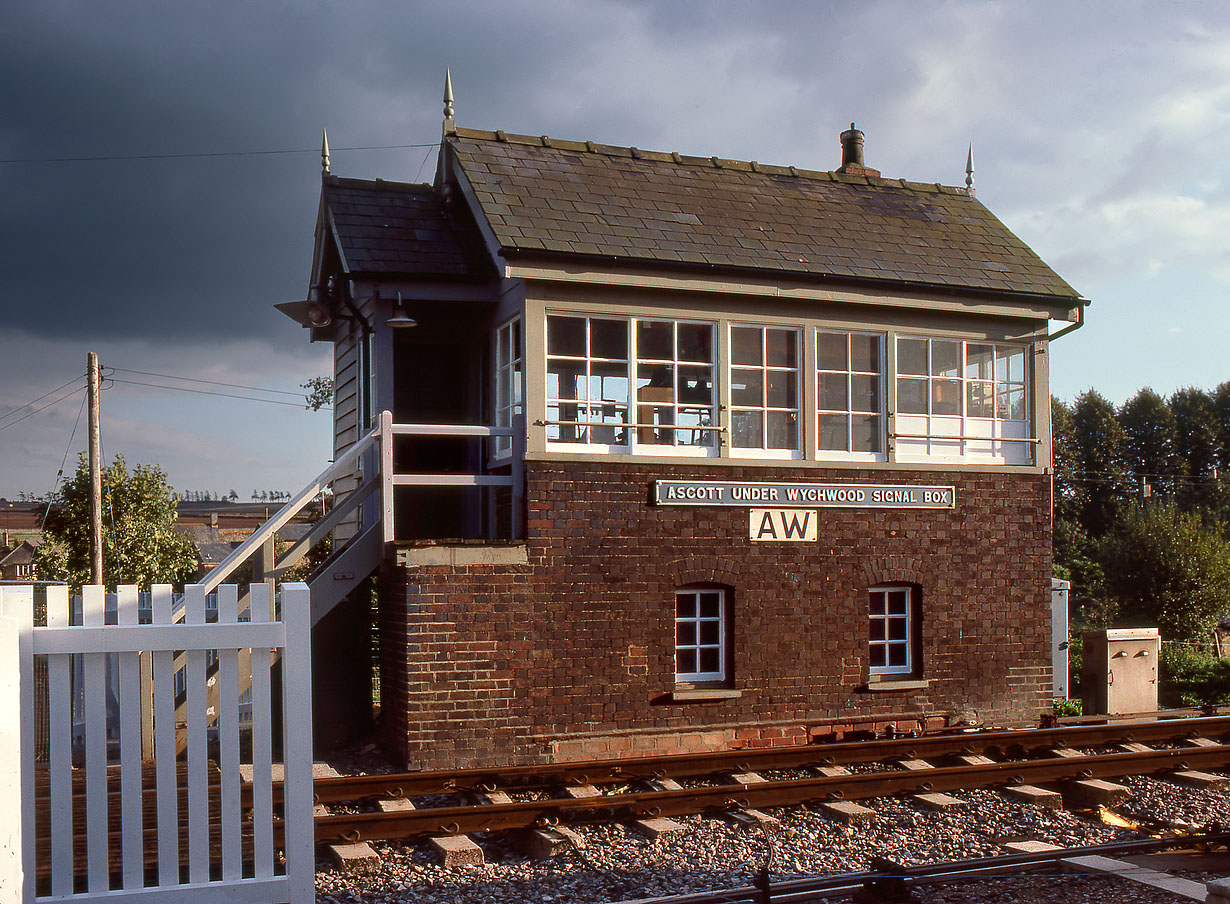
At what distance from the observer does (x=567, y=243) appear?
465 inches

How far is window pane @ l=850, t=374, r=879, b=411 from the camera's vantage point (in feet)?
43.4

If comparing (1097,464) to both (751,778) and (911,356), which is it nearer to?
(911,356)

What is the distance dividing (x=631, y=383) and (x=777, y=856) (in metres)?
5.65

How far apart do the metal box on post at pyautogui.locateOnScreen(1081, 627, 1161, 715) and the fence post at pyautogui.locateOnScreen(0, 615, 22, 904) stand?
13962 mm

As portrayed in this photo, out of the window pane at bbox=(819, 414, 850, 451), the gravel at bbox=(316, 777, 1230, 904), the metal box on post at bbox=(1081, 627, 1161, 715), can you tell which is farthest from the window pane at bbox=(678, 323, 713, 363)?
the metal box on post at bbox=(1081, 627, 1161, 715)

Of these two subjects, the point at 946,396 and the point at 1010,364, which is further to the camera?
the point at 1010,364

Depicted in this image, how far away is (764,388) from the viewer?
1282 centimetres

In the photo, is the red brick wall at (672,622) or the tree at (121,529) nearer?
the red brick wall at (672,622)

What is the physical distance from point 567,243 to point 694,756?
5.23m

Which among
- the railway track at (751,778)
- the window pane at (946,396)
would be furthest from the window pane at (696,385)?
the railway track at (751,778)

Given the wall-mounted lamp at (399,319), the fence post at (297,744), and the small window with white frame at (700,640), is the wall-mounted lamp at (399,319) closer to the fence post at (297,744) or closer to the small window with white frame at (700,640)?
the small window with white frame at (700,640)

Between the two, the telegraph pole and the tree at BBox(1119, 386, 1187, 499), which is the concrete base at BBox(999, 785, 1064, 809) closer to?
the telegraph pole

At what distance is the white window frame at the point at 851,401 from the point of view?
1302 cm

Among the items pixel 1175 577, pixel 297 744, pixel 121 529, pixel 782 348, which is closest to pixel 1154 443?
pixel 1175 577
